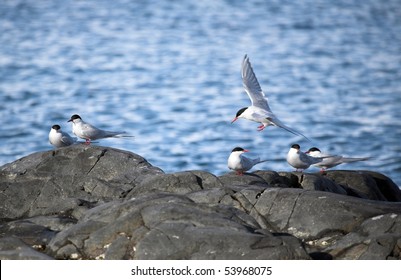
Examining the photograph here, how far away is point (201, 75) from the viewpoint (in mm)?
44719

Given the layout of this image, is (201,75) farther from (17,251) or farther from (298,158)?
(17,251)

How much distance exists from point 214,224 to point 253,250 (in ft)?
1.95

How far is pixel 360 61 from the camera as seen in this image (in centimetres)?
4681

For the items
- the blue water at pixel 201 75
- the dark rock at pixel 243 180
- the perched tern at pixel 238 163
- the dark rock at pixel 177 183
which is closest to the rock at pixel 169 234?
the dark rock at pixel 177 183

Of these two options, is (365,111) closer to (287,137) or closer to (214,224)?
(287,137)

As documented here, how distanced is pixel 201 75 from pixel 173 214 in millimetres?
34174

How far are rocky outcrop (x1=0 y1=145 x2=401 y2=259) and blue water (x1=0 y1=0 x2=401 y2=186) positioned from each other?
1302 cm

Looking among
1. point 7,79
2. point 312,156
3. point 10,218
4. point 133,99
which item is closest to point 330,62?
point 133,99

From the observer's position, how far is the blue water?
1229 inches

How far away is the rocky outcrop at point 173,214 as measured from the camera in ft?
34.2

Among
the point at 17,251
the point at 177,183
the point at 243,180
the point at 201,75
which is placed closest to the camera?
the point at 17,251

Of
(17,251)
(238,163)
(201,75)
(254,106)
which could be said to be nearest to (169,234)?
(17,251)

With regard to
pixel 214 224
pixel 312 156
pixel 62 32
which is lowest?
pixel 62 32

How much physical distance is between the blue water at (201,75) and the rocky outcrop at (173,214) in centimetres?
1302
